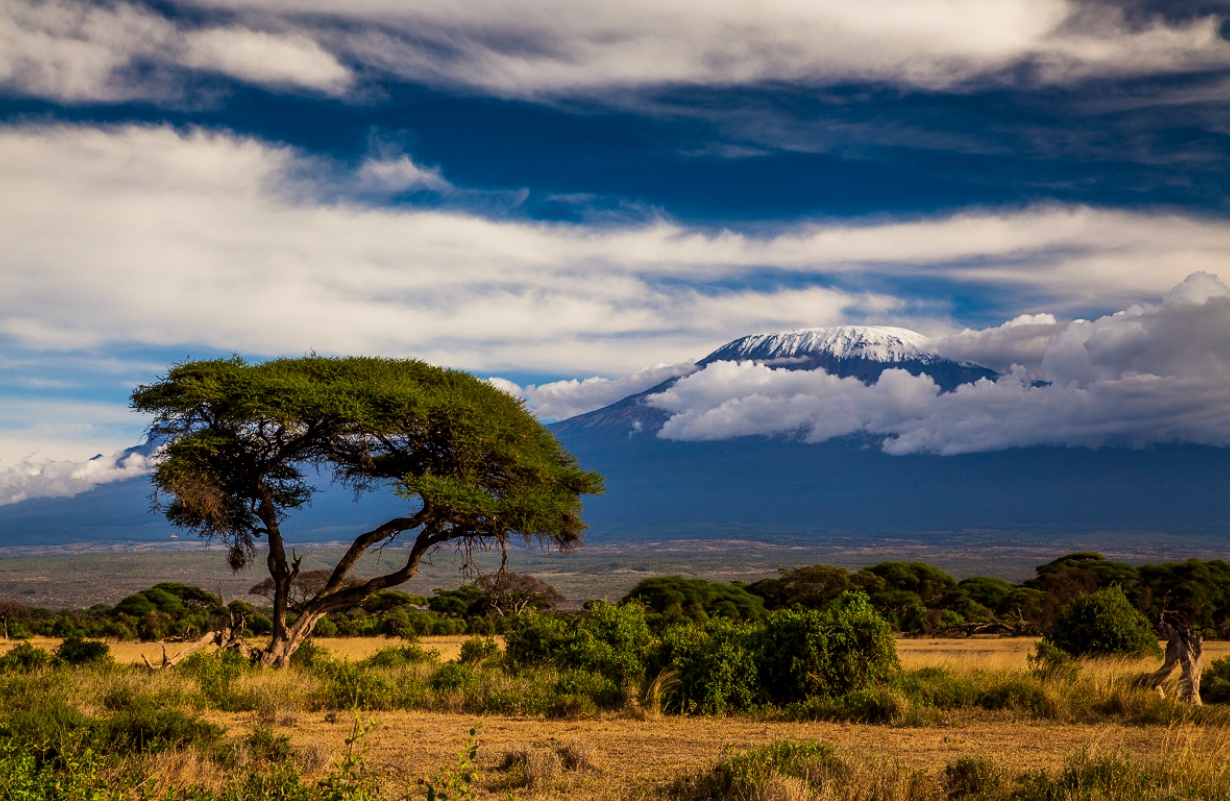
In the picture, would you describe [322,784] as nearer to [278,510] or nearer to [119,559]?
[278,510]

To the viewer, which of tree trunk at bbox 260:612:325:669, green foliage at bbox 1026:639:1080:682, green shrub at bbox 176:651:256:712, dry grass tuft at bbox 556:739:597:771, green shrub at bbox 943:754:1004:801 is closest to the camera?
green shrub at bbox 943:754:1004:801

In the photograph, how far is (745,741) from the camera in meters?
10.7

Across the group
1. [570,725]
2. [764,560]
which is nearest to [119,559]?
[764,560]

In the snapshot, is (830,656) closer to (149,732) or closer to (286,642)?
(149,732)

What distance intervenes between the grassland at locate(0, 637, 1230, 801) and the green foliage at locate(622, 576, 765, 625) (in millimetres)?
21406

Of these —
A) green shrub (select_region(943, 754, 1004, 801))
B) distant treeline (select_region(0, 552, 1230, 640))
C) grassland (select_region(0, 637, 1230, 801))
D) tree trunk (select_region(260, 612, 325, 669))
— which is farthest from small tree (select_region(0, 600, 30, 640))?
green shrub (select_region(943, 754, 1004, 801))

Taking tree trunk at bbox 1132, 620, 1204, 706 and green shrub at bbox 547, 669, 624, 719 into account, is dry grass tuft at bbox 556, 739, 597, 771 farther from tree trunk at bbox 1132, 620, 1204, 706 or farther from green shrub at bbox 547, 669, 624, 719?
tree trunk at bbox 1132, 620, 1204, 706

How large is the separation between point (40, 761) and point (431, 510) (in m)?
8.96

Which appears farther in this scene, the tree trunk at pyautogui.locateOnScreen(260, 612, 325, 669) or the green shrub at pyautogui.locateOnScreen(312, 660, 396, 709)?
the tree trunk at pyautogui.locateOnScreen(260, 612, 325, 669)

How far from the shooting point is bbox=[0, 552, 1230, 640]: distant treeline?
3353 cm

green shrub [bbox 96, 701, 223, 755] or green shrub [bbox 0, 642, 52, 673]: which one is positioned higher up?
green shrub [bbox 96, 701, 223, 755]

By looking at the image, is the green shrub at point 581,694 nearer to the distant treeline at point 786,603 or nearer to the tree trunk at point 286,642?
the tree trunk at point 286,642

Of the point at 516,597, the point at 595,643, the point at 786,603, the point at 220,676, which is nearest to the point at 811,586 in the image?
the point at 786,603

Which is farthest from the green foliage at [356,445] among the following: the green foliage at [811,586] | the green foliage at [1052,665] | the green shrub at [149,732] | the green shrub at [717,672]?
the green foliage at [811,586]
